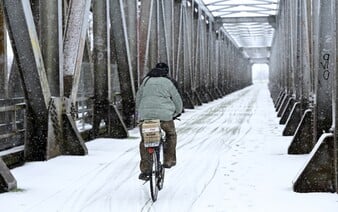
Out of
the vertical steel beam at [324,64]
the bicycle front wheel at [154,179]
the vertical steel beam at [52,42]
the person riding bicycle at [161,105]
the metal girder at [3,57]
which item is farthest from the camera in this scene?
the metal girder at [3,57]

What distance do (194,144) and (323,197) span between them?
5185 mm

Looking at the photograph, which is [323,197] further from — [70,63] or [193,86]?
[193,86]

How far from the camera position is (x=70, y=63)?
10086 mm

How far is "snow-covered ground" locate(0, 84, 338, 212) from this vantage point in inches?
230

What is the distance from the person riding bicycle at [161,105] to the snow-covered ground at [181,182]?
46 centimetres

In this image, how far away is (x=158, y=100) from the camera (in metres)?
6.37

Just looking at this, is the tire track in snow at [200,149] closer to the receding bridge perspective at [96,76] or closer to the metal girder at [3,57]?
the receding bridge perspective at [96,76]

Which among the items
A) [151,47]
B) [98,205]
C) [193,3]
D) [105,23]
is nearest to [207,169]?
[98,205]

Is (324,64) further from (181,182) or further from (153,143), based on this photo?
(153,143)

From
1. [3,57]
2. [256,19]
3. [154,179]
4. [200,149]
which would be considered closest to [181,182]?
[154,179]

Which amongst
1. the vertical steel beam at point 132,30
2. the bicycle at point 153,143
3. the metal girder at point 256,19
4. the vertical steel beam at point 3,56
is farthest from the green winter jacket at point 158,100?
the metal girder at point 256,19

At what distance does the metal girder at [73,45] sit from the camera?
10.1 metres

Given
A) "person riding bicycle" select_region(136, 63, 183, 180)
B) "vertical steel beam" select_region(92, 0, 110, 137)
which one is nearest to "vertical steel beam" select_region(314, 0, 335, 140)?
"person riding bicycle" select_region(136, 63, 183, 180)

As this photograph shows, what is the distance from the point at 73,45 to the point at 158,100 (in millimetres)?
4280
